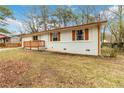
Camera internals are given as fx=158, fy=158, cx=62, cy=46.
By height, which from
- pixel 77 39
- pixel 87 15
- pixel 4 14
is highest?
pixel 4 14

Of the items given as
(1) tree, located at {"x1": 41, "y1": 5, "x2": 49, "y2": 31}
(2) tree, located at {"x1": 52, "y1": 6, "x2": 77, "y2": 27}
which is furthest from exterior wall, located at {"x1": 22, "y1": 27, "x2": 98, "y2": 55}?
(1) tree, located at {"x1": 41, "y1": 5, "x2": 49, "y2": 31}

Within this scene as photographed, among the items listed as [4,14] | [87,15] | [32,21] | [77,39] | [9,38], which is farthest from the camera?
[9,38]

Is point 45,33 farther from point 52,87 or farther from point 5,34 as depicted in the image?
point 5,34

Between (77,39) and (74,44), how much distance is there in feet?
1.64

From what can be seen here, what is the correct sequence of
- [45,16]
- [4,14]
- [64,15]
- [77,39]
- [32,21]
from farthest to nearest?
1. [32,21]
2. [45,16]
3. [4,14]
4. [64,15]
5. [77,39]

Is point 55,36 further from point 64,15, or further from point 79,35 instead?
point 64,15

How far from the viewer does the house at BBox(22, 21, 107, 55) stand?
11.3 m

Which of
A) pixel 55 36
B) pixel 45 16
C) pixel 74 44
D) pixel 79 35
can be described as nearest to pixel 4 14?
pixel 45 16

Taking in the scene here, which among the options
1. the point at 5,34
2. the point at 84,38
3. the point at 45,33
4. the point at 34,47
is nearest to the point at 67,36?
the point at 84,38

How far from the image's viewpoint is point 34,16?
28922 mm

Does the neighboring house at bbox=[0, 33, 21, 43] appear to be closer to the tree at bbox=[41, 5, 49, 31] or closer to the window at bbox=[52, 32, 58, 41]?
the tree at bbox=[41, 5, 49, 31]

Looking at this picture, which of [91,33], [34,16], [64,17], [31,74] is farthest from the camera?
[34,16]

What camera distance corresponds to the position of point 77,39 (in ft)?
41.6
